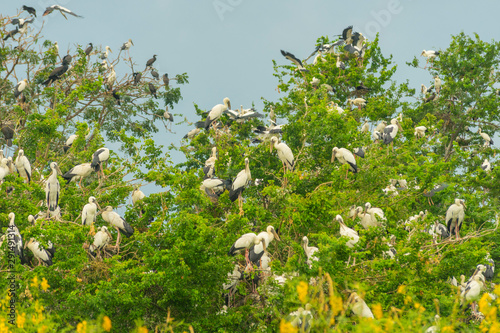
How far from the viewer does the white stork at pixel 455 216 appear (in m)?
12.6

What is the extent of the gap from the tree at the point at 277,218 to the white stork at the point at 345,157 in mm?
280

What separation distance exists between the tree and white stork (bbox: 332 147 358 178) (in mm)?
280

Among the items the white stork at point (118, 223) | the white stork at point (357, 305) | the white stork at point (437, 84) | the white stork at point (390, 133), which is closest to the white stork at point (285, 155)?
the white stork at point (118, 223)

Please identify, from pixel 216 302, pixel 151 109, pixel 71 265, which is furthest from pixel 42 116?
pixel 151 109

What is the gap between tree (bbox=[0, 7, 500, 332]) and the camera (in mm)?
8195

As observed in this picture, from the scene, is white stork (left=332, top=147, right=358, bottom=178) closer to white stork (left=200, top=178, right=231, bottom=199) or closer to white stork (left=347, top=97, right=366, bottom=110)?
white stork (left=200, top=178, right=231, bottom=199)

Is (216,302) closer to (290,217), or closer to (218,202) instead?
(290,217)

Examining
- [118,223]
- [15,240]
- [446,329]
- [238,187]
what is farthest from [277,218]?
[446,329]

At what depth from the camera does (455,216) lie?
12.7 meters

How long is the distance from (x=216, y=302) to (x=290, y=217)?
76.0 inches

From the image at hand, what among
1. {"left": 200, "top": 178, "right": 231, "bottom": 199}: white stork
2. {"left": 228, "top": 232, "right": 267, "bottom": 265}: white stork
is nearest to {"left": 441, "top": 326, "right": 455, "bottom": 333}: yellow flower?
{"left": 228, "top": 232, "right": 267, "bottom": 265}: white stork

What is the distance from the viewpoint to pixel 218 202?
12.1 meters

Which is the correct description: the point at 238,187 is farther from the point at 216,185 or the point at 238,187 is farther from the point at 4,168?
the point at 4,168

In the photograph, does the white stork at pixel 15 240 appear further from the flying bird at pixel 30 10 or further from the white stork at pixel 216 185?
the flying bird at pixel 30 10
